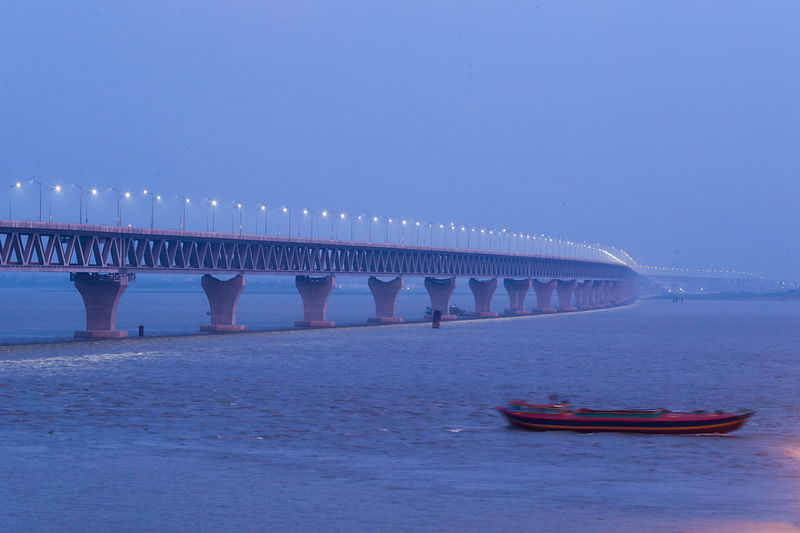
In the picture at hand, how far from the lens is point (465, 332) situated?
513 feet

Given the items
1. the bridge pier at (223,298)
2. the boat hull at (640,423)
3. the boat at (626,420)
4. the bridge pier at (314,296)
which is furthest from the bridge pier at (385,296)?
the boat hull at (640,423)

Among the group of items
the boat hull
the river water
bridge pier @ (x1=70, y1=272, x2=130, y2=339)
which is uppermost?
bridge pier @ (x1=70, y1=272, x2=130, y2=339)

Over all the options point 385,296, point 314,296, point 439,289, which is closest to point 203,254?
point 314,296

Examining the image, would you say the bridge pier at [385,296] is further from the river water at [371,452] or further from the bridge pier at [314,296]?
the river water at [371,452]

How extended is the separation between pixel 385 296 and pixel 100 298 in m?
68.3

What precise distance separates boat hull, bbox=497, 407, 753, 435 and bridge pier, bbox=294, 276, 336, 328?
9998cm

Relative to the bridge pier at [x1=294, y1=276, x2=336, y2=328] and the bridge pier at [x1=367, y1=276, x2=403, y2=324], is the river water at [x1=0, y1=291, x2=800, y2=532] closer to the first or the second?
the bridge pier at [x1=294, y1=276, x2=336, y2=328]

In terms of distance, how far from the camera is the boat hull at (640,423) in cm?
4512

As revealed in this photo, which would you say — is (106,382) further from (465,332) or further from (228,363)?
(465,332)

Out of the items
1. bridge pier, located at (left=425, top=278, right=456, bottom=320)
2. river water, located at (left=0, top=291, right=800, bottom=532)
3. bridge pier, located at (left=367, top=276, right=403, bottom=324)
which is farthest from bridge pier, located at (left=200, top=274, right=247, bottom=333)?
bridge pier, located at (left=425, top=278, right=456, bottom=320)

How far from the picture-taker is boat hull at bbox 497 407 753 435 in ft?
148

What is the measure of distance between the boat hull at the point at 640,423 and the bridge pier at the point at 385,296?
387 ft

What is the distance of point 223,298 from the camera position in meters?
128

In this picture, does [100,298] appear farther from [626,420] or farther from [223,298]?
[626,420]
